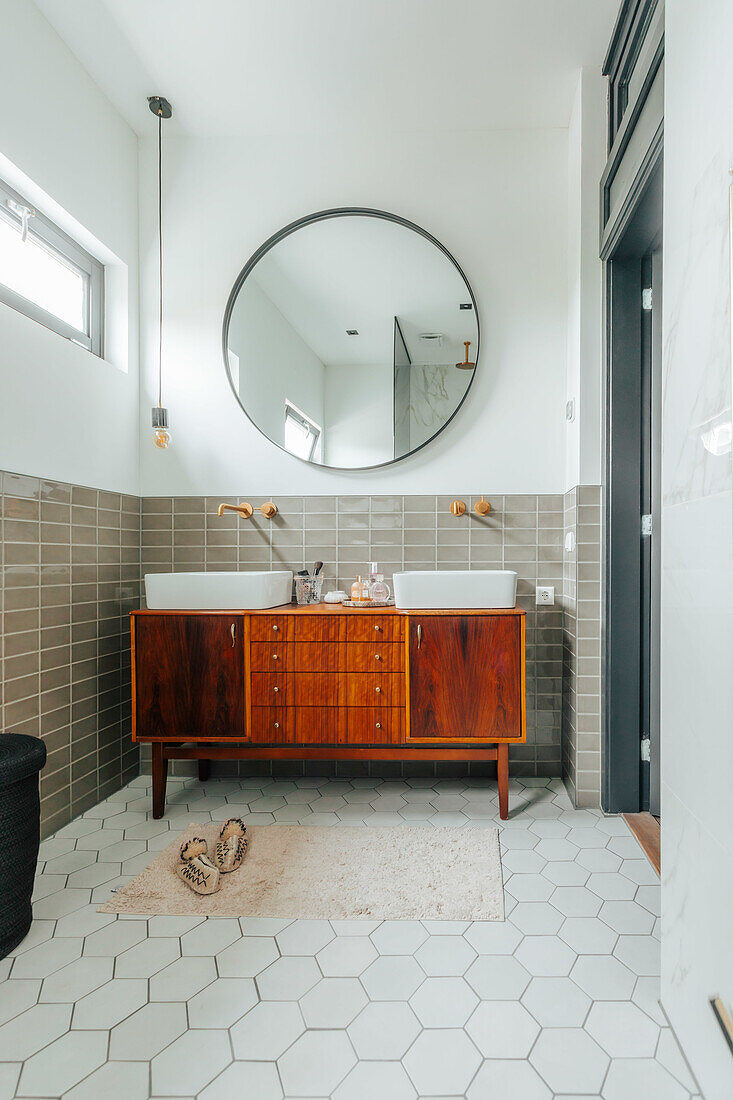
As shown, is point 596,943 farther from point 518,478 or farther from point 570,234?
point 570,234

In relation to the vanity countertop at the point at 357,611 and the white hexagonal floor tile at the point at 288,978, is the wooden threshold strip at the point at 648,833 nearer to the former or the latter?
the vanity countertop at the point at 357,611

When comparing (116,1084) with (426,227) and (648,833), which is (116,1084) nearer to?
(648,833)

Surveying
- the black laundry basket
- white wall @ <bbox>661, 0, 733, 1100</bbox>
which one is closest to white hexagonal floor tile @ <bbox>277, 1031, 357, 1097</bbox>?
white wall @ <bbox>661, 0, 733, 1100</bbox>

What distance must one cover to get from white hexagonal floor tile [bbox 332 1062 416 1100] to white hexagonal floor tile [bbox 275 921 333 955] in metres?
0.37

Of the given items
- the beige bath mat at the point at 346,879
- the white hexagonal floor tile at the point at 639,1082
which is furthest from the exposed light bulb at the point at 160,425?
the white hexagonal floor tile at the point at 639,1082

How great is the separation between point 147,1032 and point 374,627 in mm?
1293

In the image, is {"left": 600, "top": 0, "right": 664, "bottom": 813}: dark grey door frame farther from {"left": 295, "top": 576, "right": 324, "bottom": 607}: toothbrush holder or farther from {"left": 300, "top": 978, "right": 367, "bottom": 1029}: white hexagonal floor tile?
{"left": 300, "top": 978, "right": 367, "bottom": 1029}: white hexagonal floor tile

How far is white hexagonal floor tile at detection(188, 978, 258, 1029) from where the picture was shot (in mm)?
1302

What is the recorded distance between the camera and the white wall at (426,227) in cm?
265

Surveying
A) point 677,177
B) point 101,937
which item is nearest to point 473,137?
point 677,177

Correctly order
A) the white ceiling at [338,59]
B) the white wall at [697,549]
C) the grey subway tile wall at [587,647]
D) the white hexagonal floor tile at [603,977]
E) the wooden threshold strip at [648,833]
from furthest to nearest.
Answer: the grey subway tile wall at [587,647]
the white ceiling at [338,59]
the wooden threshold strip at [648,833]
the white hexagonal floor tile at [603,977]
the white wall at [697,549]

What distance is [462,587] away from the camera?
2262 millimetres

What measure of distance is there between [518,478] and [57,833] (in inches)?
84.3

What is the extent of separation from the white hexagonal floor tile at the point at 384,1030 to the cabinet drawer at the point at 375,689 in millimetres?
1005
